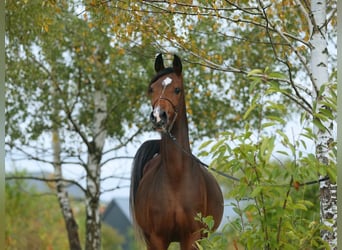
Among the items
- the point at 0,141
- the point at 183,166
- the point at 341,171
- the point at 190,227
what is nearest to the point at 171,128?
the point at 183,166

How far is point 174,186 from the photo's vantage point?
19.6 feet

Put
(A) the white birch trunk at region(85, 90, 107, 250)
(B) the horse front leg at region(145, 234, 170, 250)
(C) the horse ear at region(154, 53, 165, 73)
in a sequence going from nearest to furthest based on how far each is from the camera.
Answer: (B) the horse front leg at region(145, 234, 170, 250) < (C) the horse ear at region(154, 53, 165, 73) < (A) the white birch trunk at region(85, 90, 107, 250)

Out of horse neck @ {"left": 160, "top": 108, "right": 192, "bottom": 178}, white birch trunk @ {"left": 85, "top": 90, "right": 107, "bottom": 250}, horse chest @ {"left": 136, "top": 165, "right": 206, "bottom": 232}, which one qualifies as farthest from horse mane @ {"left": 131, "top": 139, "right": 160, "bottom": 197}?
white birch trunk @ {"left": 85, "top": 90, "right": 107, "bottom": 250}

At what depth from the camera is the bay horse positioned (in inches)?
229

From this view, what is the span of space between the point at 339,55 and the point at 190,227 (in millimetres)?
2916

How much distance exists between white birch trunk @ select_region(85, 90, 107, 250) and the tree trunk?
511 millimetres

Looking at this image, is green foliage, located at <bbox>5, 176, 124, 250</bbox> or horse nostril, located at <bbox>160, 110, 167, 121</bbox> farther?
green foliage, located at <bbox>5, 176, 124, 250</bbox>

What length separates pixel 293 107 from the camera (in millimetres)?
14430

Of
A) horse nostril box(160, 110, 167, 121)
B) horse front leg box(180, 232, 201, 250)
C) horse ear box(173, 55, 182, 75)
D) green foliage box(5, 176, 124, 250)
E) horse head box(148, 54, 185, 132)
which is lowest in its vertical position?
horse front leg box(180, 232, 201, 250)

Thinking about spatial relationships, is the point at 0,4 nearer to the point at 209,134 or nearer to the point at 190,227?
the point at 190,227

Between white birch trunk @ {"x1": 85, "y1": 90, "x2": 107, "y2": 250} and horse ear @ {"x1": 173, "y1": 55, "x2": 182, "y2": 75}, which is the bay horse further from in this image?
white birch trunk @ {"x1": 85, "y1": 90, "x2": 107, "y2": 250}

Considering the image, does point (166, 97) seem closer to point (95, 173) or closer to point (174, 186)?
point (174, 186)

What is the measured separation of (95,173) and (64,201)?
3.15 feet

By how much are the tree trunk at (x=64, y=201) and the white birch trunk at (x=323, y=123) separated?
23.7 feet
